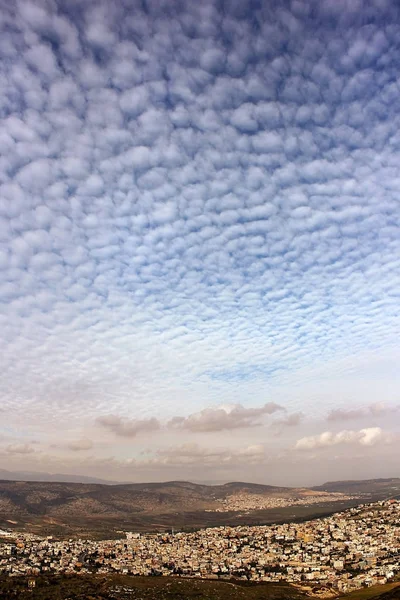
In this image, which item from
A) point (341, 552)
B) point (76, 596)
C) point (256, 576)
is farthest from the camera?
point (341, 552)

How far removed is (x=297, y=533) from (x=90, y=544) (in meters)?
84.5

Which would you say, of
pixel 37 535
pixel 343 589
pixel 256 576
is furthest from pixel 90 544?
pixel 343 589

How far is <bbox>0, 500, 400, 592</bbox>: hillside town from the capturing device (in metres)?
111

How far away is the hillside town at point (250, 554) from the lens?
363ft

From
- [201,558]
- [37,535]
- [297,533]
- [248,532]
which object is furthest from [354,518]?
[37,535]

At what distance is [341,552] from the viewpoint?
13275cm

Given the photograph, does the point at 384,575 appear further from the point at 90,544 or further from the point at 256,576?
the point at 90,544

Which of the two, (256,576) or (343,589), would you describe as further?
(256,576)

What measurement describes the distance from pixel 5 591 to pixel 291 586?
63747 mm

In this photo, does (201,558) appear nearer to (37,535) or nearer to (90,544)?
(90,544)

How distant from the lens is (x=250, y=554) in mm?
140000

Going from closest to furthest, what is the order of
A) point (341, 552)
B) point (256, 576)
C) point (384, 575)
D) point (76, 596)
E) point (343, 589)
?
point (76, 596) < point (343, 589) < point (384, 575) < point (256, 576) < point (341, 552)

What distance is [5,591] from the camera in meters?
86.9

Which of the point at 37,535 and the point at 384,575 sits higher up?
the point at 384,575
